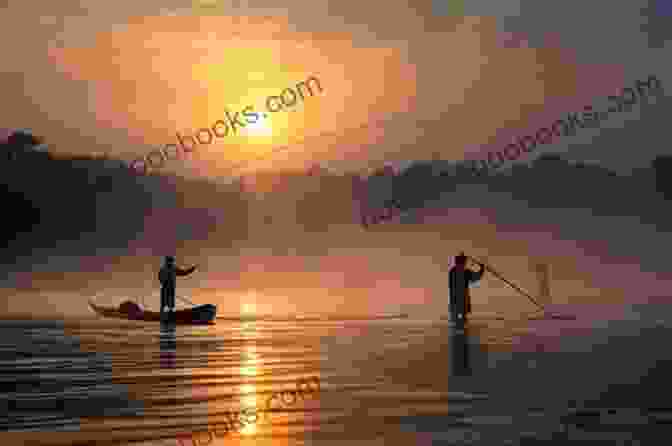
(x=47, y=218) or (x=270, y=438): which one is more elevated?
(x=47, y=218)

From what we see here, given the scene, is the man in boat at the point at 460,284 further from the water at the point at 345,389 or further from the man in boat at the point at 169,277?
the man in boat at the point at 169,277

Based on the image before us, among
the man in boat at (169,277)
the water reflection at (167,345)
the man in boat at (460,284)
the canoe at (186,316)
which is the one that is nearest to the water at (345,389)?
the water reflection at (167,345)

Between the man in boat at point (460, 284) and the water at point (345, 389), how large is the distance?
7.52 meters

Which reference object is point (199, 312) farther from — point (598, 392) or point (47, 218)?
point (47, 218)

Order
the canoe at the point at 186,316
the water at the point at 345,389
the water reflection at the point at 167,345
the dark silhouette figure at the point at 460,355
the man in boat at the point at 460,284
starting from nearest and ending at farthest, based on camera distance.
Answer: the water at the point at 345,389 → the dark silhouette figure at the point at 460,355 → the water reflection at the point at 167,345 → the man in boat at the point at 460,284 → the canoe at the point at 186,316

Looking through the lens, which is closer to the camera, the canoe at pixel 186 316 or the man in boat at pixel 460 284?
the man in boat at pixel 460 284

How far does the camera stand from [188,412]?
47.5 ft

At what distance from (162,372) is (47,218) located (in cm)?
18578

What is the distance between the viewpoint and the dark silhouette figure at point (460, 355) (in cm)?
2156

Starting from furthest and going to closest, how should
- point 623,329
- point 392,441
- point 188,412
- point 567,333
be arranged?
point 623,329 < point 567,333 < point 188,412 < point 392,441

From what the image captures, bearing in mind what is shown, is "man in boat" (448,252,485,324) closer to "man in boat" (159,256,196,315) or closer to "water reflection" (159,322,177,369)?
"man in boat" (159,256,196,315)

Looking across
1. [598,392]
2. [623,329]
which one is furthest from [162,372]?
[623,329]

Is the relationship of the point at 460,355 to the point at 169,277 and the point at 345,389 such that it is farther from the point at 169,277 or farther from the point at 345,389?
the point at 169,277

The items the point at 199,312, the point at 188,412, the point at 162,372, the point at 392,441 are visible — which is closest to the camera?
the point at 392,441
